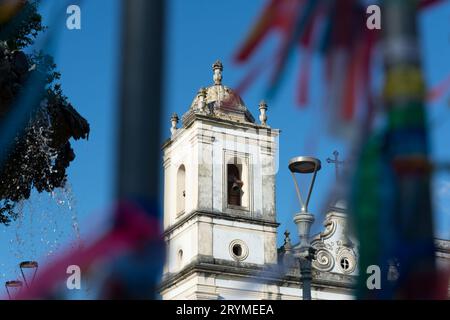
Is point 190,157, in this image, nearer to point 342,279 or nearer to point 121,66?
point 342,279

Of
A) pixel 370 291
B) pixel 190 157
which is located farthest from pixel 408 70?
pixel 190 157

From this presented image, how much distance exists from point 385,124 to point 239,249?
2634 cm

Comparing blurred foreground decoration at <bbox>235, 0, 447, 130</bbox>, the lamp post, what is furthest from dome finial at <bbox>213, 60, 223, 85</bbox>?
blurred foreground decoration at <bbox>235, 0, 447, 130</bbox>

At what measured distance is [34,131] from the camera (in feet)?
36.2

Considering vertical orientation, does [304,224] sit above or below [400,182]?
above

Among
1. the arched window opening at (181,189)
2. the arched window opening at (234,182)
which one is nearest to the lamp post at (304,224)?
the arched window opening at (234,182)

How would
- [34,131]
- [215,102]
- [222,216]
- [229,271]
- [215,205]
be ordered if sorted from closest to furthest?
[34,131], [215,102], [229,271], [215,205], [222,216]

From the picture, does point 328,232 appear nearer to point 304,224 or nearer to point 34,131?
point 304,224

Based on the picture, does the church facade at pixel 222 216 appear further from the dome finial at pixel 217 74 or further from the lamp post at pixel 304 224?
the lamp post at pixel 304 224

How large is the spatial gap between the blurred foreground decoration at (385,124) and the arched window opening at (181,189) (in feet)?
82.4

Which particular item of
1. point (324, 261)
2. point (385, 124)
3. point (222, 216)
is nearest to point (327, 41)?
point (385, 124)
